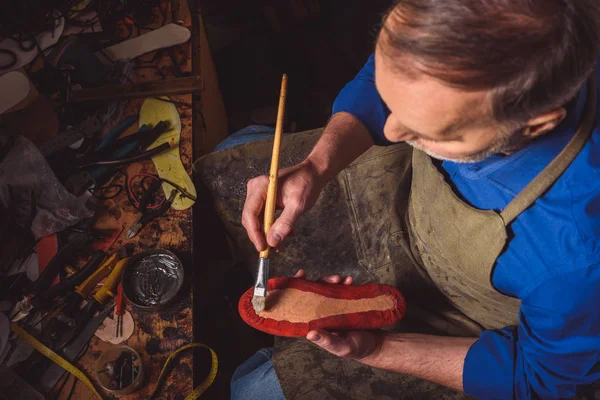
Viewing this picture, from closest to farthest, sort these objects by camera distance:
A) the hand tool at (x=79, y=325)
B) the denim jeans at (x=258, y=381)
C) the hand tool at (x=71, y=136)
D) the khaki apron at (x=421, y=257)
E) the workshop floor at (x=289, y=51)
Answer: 1. the khaki apron at (x=421, y=257)
2. the hand tool at (x=79, y=325)
3. the denim jeans at (x=258, y=381)
4. the hand tool at (x=71, y=136)
5. the workshop floor at (x=289, y=51)

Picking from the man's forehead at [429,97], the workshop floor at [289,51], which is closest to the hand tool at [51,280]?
the man's forehead at [429,97]

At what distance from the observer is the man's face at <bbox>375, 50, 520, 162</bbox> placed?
75cm

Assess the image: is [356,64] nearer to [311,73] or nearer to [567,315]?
[311,73]

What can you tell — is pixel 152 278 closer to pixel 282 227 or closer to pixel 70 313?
pixel 70 313

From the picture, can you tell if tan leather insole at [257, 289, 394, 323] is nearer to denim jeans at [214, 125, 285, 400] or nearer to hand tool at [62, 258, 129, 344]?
denim jeans at [214, 125, 285, 400]

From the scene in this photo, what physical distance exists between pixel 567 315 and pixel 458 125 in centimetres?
48

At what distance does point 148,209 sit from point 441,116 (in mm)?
1083

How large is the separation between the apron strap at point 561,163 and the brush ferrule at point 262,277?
2.03ft

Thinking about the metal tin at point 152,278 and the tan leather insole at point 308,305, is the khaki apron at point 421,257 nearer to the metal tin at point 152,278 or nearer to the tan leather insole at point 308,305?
the tan leather insole at point 308,305

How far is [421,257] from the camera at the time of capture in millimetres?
1479

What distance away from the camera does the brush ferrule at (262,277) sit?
3.87ft

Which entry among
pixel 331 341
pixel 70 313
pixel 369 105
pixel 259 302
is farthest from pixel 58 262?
pixel 369 105

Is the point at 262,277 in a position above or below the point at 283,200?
below

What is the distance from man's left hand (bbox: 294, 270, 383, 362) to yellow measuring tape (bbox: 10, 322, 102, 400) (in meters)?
0.63
